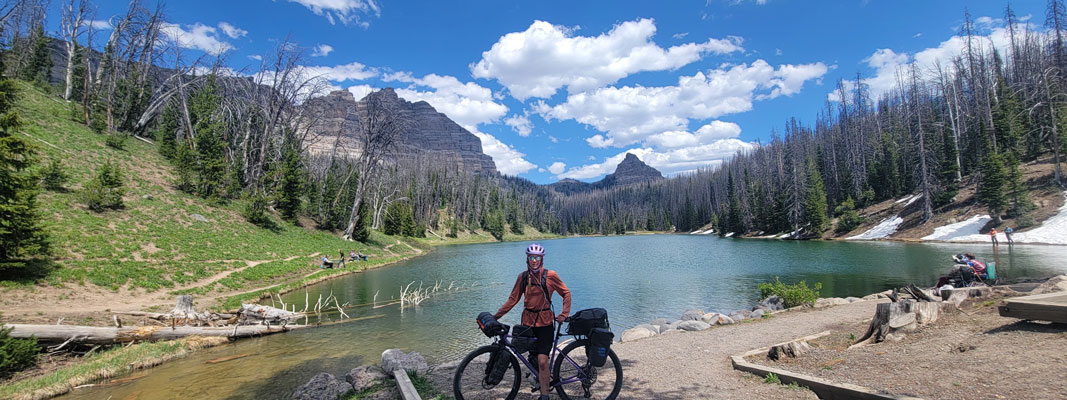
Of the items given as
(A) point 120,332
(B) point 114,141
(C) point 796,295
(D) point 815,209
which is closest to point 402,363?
(A) point 120,332

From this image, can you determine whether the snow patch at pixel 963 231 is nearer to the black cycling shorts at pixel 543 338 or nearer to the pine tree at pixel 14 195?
the black cycling shorts at pixel 543 338

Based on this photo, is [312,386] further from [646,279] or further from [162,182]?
[162,182]

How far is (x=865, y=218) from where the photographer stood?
56688 millimetres

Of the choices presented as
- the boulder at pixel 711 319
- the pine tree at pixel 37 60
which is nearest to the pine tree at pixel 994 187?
the boulder at pixel 711 319

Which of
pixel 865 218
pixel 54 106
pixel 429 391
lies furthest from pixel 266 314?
pixel 865 218

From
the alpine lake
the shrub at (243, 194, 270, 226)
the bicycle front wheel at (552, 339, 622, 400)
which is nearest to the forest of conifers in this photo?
the shrub at (243, 194, 270, 226)

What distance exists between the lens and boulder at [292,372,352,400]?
299 inches

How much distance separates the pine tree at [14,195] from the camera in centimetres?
1224

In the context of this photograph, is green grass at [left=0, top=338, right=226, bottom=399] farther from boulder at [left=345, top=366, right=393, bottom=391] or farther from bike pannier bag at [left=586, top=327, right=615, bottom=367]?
bike pannier bag at [left=586, top=327, right=615, bottom=367]

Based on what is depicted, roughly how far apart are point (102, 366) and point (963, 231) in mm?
57968

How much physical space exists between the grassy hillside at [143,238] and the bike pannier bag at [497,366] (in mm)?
15481

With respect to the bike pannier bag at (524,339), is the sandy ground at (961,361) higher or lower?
lower

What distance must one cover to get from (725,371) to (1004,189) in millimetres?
47278

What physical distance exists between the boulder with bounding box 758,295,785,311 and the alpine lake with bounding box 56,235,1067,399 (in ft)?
4.26
